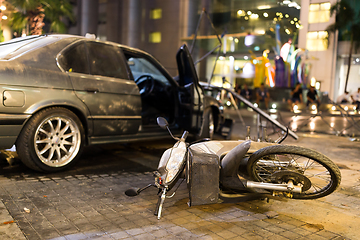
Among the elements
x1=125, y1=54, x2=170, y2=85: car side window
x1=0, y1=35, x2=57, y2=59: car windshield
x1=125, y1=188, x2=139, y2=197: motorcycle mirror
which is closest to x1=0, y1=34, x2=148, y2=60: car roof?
x1=0, y1=35, x2=57, y2=59: car windshield

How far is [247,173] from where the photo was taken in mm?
3227

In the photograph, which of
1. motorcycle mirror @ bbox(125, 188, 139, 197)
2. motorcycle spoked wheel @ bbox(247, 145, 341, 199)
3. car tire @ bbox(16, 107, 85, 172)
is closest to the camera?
motorcycle spoked wheel @ bbox(247, 145, 341, 199)

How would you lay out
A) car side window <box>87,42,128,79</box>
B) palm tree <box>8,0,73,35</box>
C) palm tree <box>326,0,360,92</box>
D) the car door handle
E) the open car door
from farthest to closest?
1. palm tree <box>326,0,360,92</box>
2. palm tree <box>8,0,73,35</box>
3. the open car door
4. car side window <box>87,42,128,79</box>
5. the car door handle

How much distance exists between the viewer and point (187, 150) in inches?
125

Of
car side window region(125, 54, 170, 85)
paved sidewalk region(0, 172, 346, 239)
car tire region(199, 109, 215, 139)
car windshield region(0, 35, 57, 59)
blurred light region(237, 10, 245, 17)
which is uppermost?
blurred light region(237, 10, 245, 17)

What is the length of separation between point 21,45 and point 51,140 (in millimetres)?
1393

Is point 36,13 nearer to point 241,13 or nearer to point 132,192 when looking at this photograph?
point 241,13

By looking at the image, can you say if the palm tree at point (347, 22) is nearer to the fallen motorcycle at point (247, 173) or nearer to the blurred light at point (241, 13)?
the blurred light at point (241, 13)

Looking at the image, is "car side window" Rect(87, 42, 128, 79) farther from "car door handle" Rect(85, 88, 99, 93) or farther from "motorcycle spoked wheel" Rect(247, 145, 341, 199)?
"motorcycle spoked wheel" Rect(247, 145, 341, 199)

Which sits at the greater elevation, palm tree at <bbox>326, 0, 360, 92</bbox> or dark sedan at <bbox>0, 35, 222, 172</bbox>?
palm tree at <bbox>326, 0, 360, 92</bbox>

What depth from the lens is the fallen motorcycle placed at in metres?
2.97

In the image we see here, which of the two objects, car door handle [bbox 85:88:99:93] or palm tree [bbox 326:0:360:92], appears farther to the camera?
palm tree [bbox 326:0:360:92]

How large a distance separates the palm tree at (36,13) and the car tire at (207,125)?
1418 centimetres

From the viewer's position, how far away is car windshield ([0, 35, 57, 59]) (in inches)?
165
